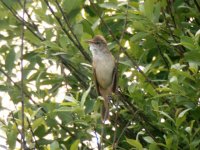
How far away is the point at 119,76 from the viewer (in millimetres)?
3973

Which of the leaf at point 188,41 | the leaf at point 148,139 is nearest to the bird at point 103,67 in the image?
the leaf at point 148,139

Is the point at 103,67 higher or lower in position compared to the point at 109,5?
lower

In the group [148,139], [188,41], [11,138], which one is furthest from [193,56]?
[11,138]

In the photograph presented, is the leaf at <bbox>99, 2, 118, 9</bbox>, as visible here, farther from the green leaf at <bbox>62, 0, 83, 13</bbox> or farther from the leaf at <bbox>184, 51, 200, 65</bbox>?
the leaf at <bbox>184, 51, 200, 65</bbox>

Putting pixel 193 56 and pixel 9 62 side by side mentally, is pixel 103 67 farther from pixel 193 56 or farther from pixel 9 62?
pixel 193 56

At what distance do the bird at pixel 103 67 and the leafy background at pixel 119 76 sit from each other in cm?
6

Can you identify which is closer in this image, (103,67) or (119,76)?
(119,76)

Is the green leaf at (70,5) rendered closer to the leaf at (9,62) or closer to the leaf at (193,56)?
the leaf at (9,62)

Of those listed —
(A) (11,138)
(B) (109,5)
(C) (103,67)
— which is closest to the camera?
(A) (11,138)

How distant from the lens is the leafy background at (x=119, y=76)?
140 inches

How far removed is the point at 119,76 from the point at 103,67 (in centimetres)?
57

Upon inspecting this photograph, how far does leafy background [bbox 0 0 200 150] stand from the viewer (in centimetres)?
355

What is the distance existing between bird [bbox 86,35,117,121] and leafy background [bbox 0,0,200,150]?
0.18ft

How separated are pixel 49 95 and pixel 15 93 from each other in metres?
0.29
